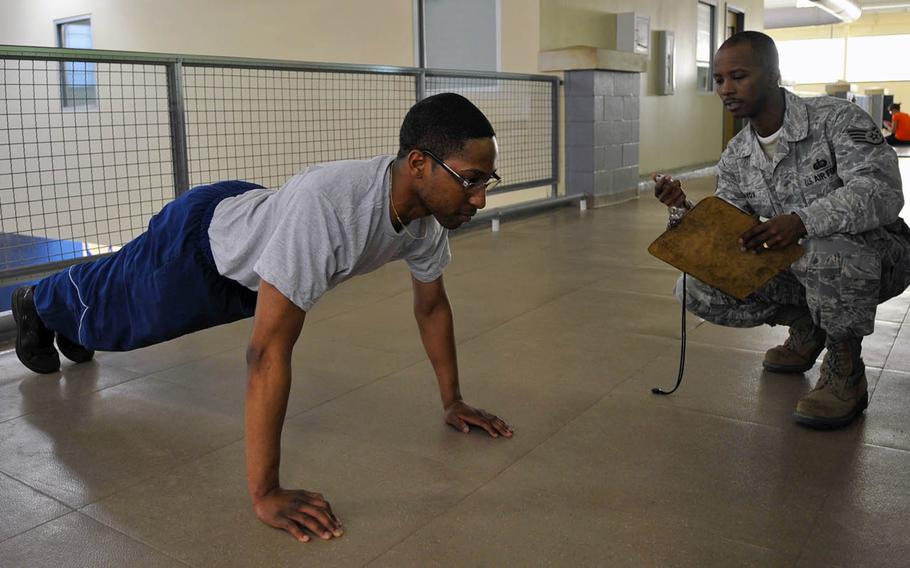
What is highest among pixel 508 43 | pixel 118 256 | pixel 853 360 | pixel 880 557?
pixel 508 43

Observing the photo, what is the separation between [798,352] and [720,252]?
574 mm

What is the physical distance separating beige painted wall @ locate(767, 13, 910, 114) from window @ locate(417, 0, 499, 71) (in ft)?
42.3

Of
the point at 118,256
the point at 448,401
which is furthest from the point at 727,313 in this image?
the point at 118,256

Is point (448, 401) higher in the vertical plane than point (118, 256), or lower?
lower

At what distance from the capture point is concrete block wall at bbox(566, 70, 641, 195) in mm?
6562

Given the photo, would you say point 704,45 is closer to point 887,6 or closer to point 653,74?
point 653,74

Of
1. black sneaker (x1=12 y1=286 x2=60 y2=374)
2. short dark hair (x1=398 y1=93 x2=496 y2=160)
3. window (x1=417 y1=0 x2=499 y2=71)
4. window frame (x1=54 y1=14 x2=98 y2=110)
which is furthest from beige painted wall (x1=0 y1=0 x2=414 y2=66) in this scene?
short dark hair (x1=398 y1=93 x2=496 y2=160)

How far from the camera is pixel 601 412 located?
7.38ft

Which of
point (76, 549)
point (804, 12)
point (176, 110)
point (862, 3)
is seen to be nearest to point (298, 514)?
point (76, 549)

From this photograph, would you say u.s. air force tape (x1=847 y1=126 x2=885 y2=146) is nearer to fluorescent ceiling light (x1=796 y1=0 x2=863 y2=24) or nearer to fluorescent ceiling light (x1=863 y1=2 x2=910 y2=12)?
fluorescent ceiling light (x1=796 y1=0 x2=863 y2=24)

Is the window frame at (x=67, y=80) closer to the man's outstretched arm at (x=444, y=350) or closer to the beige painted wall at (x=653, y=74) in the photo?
the beige painted wall at (x=653, y=74)

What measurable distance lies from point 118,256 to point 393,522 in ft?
3.64

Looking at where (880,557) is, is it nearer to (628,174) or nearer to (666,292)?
(666,292)

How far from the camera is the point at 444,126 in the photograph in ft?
5.24
